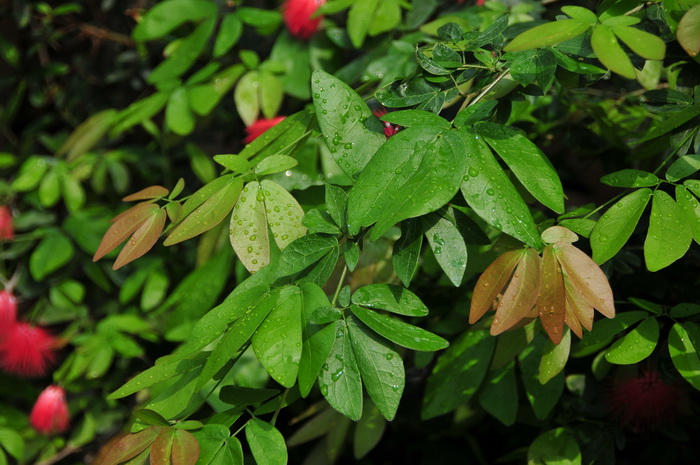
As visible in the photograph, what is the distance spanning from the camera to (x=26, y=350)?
1.53 meters

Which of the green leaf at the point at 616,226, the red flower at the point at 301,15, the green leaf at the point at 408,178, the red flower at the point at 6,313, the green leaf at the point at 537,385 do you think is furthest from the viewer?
the red flower at the point at 6,313

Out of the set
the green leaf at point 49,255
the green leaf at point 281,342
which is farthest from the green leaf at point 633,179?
the green leaf at point 49,255

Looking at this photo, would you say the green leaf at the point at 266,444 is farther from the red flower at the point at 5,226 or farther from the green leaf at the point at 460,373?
the red flower at the point at 5,226

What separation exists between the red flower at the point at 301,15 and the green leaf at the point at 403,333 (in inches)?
31.5

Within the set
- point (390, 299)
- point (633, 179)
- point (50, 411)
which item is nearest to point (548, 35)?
point (633, 179)

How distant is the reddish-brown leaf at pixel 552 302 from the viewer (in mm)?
622

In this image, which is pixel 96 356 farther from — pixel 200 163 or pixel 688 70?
pixel 688 70

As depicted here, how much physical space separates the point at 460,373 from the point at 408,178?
0.40 meters

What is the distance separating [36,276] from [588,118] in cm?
122

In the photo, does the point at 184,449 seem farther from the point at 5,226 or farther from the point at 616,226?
the point at 5,226

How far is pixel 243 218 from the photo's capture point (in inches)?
26.7

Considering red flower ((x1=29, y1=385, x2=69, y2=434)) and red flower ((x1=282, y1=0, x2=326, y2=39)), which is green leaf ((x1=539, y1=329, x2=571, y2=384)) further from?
red flower ((x1=29, y1=385, x2=69, y2=434))

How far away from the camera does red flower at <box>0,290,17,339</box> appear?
4.90 feet

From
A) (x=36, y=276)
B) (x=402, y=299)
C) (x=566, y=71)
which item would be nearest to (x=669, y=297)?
(x=566, y=71)
